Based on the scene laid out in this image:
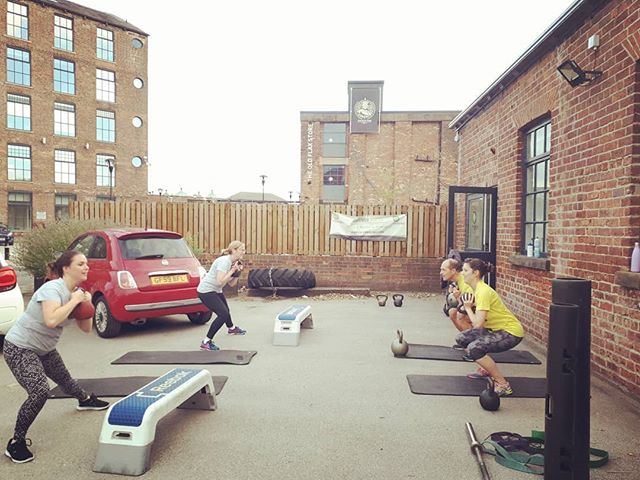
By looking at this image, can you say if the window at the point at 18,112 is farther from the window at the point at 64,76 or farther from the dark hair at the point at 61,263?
the dark hair at the point at 61,263

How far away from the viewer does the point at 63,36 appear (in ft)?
116

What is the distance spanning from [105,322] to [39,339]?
156 inches

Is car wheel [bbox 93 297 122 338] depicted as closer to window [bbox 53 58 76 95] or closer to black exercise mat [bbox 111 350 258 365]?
black exercise mat [bbox 111 350 258 365]

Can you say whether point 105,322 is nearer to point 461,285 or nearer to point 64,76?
point 461,285

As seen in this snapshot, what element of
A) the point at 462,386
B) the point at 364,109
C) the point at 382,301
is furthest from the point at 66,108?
the point at 462,386

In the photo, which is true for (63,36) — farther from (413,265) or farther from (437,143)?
(413,265)

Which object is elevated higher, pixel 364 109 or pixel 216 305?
pixel 364 109

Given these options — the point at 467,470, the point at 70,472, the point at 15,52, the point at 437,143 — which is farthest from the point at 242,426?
the point at 15,52

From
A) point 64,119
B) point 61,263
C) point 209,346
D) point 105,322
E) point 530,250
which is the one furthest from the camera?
point 64,119

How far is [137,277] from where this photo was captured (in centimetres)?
753

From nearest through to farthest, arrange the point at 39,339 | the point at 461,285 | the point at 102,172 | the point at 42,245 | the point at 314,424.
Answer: the point at 39,339, the point at 314,424, the point at 461,285, the point at 42,245, the point at 102,172

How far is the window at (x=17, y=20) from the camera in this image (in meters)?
33.3

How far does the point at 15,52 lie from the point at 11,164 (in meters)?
7.74

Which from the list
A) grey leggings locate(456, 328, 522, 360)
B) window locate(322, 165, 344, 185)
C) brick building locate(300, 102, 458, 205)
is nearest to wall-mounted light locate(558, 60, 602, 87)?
grey leggings locate(456, 328, 522, 360)
